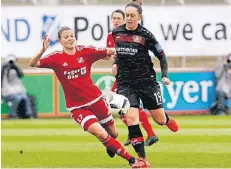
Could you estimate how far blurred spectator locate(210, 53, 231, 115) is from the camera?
22250mm

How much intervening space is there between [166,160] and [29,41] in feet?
35.8

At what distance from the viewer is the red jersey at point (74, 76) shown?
11562 mm

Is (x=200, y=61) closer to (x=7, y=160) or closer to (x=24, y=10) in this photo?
(x=24, y=10)

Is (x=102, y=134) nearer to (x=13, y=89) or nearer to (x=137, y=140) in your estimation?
(x=137, y=140)

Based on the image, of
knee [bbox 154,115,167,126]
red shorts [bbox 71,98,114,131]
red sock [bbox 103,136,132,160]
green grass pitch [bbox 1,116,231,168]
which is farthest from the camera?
knee [bbox 154,115,167,126]

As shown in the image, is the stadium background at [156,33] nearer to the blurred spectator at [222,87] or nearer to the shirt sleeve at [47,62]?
the blurred spectator at [222,87]

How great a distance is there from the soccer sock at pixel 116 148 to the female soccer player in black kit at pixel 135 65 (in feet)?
1.43

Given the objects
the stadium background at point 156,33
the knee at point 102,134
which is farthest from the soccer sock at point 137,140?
the stadium background at point 156,33

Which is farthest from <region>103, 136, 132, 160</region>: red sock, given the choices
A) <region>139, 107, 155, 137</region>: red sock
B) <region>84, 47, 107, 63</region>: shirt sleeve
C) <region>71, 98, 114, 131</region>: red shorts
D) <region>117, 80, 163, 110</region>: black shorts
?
<region>139, 107, 155, 137</region>: red sock

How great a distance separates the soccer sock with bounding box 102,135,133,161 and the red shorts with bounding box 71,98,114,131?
0.30 meters

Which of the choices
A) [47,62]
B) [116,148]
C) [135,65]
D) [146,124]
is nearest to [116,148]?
[116,148]

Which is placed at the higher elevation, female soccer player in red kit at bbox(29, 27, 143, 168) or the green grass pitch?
female soccer player in red kit at bbox(29, 27, 143, 168)

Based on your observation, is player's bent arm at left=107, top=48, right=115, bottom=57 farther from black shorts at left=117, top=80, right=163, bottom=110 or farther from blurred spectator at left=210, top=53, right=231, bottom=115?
blurred spectator at left=210, top=53, right=231, bottom=115

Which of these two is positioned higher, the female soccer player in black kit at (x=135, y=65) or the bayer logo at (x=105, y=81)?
the female soccer player in black kit at (x=135, y=65)
